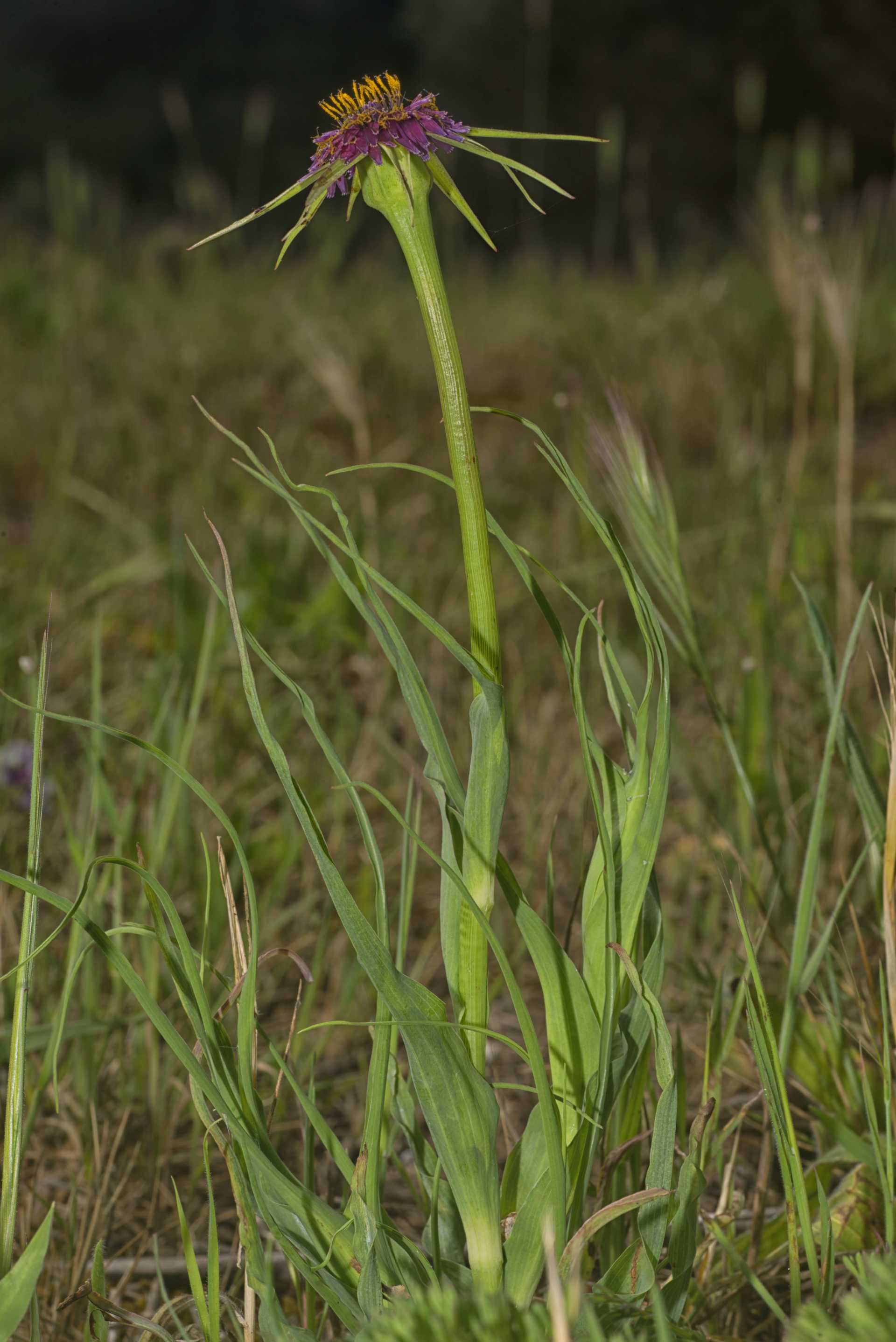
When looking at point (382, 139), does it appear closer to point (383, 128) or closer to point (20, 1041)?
point (383, 128)

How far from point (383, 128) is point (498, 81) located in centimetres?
928

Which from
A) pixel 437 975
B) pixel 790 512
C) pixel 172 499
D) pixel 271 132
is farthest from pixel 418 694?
pixel 271 132

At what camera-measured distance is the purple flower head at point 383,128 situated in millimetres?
385

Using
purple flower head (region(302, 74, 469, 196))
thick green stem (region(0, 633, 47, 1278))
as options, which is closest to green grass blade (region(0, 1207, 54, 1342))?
thick green stem (region(0, 633, 47, 1278))

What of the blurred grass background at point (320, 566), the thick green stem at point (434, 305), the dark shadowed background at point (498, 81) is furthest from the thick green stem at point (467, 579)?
the dark shadowed background at point (498, 81)

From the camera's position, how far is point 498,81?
8.53 metres

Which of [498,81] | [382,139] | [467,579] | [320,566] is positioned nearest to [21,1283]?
[467,579]

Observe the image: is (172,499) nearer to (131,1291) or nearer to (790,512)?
(790,512)

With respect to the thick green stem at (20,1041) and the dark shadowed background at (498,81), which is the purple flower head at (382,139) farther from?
the dark shadowed background at (498,81)

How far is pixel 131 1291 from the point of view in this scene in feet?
2.11

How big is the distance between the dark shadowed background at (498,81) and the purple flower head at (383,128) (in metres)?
7.42

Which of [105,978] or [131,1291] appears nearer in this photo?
[131,1291]

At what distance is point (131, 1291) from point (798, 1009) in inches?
17.7

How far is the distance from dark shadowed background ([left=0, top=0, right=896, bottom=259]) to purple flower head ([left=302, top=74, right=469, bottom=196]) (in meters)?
7.42
